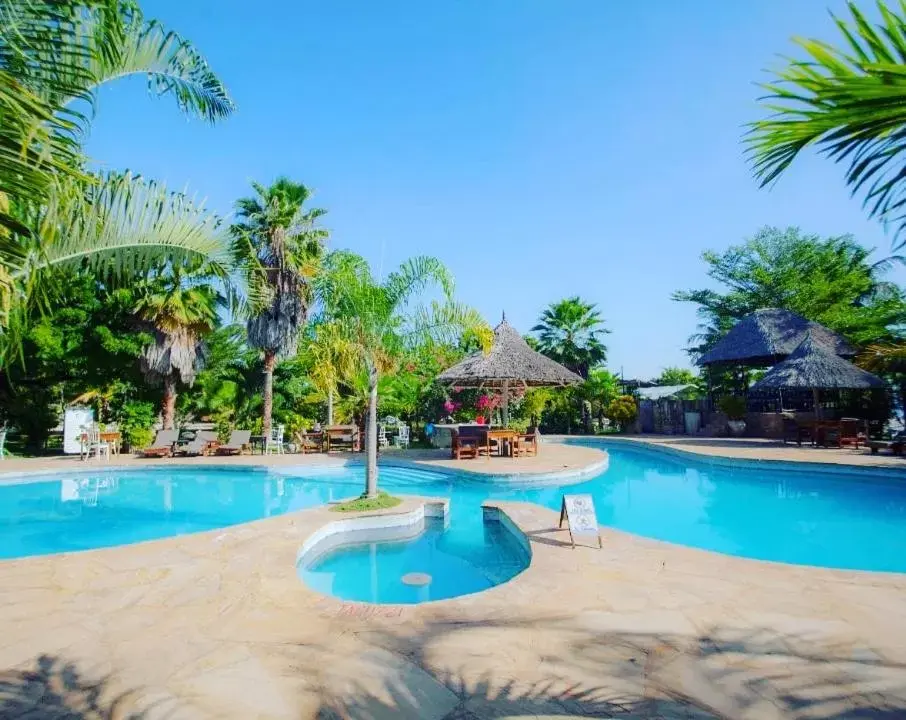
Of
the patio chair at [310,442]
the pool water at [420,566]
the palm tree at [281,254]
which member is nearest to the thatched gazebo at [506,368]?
the patio chair at [310,442]

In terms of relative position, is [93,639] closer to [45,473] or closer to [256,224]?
[45,473]

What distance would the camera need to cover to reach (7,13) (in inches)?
84.7

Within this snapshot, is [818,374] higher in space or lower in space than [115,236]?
higher

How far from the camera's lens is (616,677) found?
3.17m

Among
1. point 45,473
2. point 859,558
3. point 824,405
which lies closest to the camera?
point 859,558

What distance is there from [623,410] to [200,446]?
17.3 metres

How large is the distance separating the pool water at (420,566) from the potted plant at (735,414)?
16167 mm

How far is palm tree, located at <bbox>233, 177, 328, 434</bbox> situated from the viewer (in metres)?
17.5

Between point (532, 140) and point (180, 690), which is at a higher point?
point (532, 140)

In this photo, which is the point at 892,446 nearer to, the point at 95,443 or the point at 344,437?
the point at 344,437

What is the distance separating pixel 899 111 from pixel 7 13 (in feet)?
11.2

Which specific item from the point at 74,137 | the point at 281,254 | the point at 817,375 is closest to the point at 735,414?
the point at 817,375

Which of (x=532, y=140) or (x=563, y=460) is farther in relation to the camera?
(x=563, y=460)

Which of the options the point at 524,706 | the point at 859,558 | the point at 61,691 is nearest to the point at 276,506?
the point at 61,691
